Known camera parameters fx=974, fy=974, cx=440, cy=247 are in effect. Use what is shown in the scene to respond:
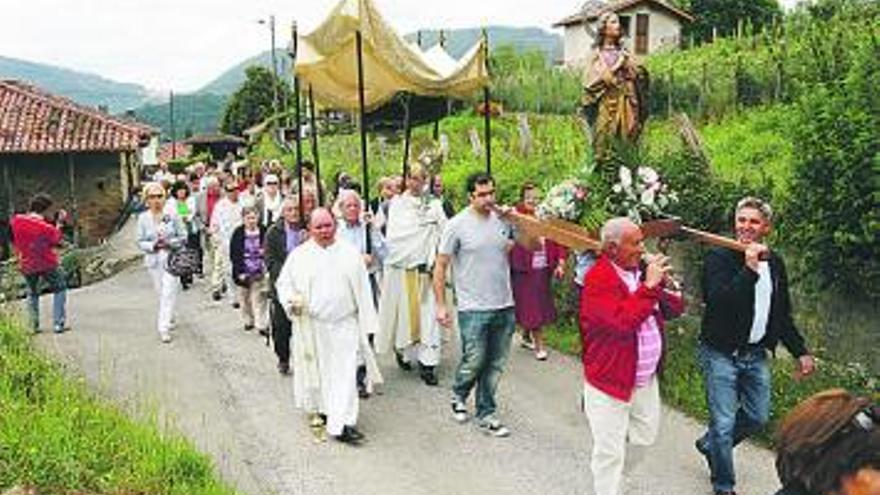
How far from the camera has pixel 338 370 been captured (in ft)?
23.8

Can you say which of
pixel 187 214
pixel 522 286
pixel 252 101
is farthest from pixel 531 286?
pixel 252 101

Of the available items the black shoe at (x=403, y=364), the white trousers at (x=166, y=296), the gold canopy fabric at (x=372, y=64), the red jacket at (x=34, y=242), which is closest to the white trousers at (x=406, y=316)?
the black shoe at (x=403, y=364)

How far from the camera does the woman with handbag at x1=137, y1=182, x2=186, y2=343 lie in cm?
1070

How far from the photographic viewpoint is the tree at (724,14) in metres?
45.3

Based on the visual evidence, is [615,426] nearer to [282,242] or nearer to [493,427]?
[493,427]

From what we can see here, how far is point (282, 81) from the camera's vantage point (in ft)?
210

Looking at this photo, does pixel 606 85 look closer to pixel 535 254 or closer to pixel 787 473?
pixel 535 254

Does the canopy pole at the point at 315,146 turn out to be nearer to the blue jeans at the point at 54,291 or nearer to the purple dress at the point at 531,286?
the purple dress at the point at 531,286

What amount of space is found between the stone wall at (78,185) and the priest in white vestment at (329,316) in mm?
22470

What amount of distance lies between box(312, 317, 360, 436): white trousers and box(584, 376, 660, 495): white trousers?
2.29 metres

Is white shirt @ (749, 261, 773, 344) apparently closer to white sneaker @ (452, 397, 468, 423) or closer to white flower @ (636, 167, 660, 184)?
white flower @ (636, 167, 660, 184)

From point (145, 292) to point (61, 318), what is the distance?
3.49 m

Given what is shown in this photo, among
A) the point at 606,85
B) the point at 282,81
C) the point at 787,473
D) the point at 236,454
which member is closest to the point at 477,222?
the point at 606,85

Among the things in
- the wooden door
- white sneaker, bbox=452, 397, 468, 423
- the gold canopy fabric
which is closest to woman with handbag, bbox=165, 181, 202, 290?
the gold canopy fabric
